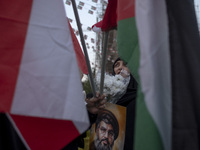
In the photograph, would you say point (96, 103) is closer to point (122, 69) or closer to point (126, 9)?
point (126, 9)

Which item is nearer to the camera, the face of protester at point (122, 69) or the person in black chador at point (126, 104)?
the person in black chador at point (126, 104)

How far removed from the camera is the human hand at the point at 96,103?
1.40 m

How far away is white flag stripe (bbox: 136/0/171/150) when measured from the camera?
2.64 ft

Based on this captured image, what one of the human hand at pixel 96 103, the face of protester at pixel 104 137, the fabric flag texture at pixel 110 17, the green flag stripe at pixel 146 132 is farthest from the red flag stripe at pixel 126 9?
the face of protester at pixel 104 137

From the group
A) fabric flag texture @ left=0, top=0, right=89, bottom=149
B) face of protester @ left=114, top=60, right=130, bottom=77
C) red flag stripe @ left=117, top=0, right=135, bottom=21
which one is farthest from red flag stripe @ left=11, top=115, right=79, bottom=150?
face of protester @ left=114, top=60, right=130, bottom=77

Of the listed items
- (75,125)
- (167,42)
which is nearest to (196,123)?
→ (167,42)

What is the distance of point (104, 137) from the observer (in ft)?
5.49

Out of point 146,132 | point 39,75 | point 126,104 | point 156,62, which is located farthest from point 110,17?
point 126,104

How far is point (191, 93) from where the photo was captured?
88cm

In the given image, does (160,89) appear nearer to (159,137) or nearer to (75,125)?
(159,137)

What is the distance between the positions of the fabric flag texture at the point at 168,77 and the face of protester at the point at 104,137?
2.83 ft

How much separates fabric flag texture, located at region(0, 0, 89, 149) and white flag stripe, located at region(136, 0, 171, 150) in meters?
0.31

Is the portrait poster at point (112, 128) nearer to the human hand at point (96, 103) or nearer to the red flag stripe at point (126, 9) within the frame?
the human hand at point (96, 103)

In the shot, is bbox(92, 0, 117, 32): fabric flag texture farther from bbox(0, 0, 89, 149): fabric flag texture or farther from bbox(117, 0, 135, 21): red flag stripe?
bbox(0, 0, 89, 149): fabric flag texture
